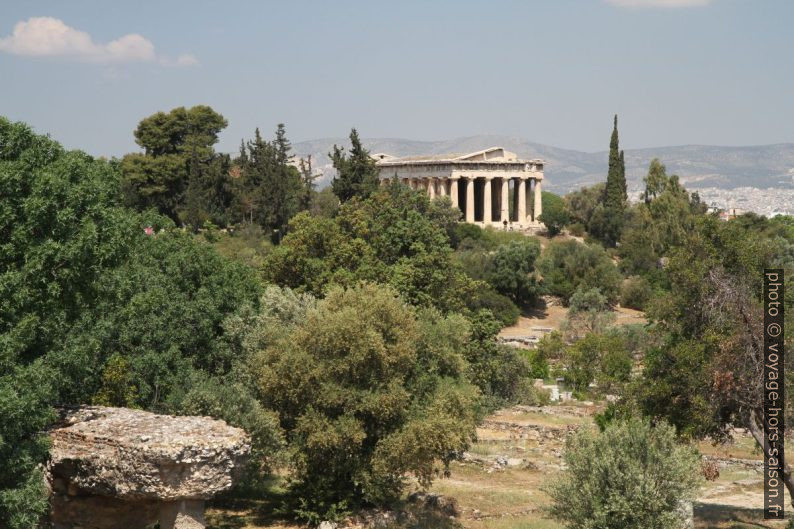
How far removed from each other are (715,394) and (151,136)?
198 feet

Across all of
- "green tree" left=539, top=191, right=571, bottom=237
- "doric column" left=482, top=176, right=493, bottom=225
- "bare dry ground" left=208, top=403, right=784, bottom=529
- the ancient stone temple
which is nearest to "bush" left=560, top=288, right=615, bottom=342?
"bare dry ground" left=208, top=403, right=784, bottom=529

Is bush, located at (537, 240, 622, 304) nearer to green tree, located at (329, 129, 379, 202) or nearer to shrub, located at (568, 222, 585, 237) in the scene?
shrub, located at (568, 222, 585, 237)

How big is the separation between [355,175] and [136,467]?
4507cm

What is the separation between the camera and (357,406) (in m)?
21.9

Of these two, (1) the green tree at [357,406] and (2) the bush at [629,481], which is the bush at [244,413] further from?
(2) the bush at [629,481]

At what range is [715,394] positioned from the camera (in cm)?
2052

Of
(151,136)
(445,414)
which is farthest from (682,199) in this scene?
(445,414)

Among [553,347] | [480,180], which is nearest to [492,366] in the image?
[553,347]

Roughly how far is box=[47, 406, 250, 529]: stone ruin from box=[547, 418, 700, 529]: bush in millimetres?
6240

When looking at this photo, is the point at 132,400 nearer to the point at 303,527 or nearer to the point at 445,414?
the point at 303,527

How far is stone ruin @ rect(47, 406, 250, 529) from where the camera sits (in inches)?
679

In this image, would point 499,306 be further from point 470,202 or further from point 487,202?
point 487,202

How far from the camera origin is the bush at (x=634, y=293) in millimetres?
72688

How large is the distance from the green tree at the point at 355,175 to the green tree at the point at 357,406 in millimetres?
37600
